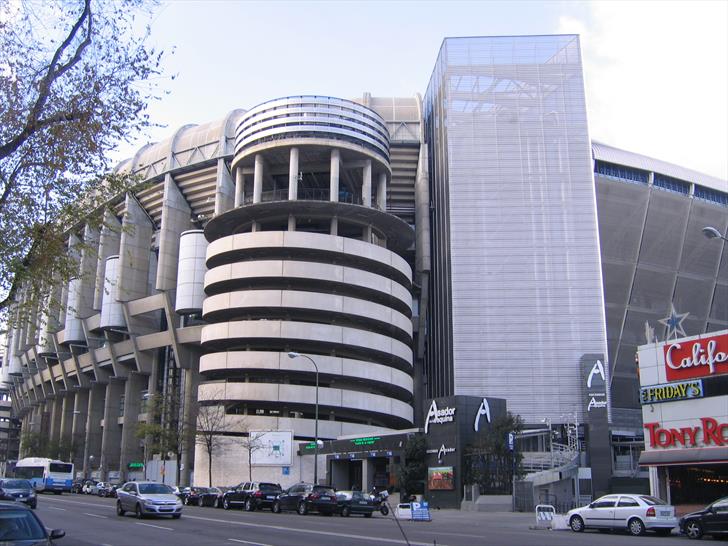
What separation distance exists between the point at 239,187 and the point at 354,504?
5277 cm

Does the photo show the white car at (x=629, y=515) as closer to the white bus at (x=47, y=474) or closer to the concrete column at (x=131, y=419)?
the white bus at (x=47, y=474)

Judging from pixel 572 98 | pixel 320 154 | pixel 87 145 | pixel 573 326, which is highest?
pixel 572 98

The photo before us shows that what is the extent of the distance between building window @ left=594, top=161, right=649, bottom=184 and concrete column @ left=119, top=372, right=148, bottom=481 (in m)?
61.6

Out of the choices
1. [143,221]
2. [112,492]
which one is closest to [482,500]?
[112,492]

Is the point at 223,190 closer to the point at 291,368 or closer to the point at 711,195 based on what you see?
the point at 291,368

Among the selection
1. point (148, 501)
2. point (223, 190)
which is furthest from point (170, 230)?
point (148, 501)

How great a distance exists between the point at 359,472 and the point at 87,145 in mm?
50885

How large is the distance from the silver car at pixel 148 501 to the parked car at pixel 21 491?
6654mm

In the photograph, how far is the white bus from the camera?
69188 millimetres

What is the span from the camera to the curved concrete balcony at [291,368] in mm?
72750

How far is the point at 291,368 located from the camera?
72.3 meters

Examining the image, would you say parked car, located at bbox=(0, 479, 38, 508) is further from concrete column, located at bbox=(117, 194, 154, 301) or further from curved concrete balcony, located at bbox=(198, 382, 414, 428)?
concrete column, located at bbox=(117, 194, 154, 301)

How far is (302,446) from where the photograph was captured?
64.0 metres

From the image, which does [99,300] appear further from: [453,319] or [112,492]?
[453,319]
